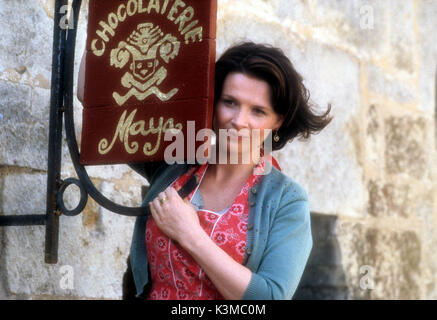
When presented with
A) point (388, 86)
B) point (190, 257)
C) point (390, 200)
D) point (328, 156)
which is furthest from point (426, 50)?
point (190, 257)

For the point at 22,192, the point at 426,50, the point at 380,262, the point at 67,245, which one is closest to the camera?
the point at 22,192

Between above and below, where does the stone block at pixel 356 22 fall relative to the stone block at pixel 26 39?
above

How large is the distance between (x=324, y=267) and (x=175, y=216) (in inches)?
70.3

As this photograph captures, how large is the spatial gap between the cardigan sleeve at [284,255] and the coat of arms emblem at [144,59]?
0.43 metres

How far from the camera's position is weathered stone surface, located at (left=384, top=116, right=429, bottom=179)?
3773 mm

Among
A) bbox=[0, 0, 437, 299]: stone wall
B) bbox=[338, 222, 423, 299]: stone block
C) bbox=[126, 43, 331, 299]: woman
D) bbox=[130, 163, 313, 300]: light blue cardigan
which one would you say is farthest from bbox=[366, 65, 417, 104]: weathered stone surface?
bbox=[130, 163, 313, 300]: light blue cardigan

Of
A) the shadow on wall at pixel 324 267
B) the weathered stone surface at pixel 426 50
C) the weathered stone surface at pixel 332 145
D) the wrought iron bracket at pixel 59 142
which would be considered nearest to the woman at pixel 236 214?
the wrought iron bracket at pixel 59 142

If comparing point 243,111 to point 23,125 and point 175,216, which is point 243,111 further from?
point 23,125

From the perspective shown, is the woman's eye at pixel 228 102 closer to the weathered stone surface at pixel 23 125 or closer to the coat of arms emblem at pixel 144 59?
the coat of arms emblem at pixel 144 59

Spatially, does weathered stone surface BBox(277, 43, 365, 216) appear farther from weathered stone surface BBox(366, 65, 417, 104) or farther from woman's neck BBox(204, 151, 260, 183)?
woman's neck BBox(204, 151, 260, 183)

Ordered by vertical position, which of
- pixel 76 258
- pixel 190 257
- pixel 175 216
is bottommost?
pixel 76 258

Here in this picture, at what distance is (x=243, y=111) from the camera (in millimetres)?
1854

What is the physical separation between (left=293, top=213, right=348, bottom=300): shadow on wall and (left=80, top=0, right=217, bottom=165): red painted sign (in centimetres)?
157

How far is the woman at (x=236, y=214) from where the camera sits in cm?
175
